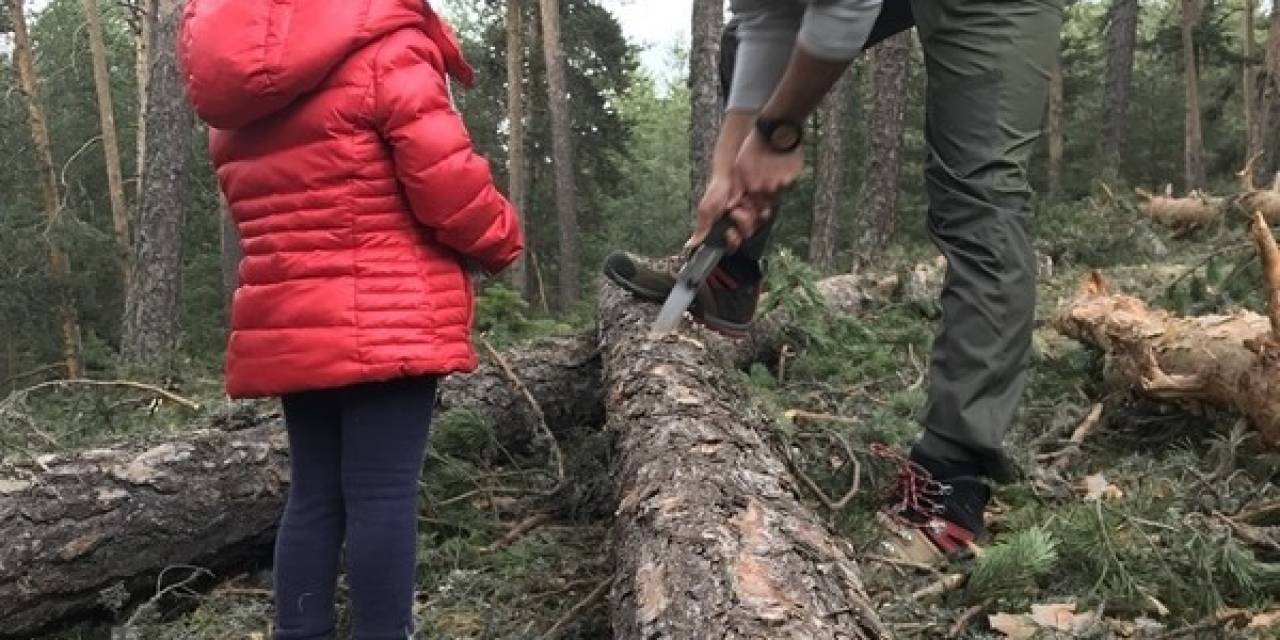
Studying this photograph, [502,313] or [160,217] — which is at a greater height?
[160,217]

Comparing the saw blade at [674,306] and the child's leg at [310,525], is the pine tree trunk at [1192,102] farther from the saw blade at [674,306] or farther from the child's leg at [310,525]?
the child's leg at [310,525]

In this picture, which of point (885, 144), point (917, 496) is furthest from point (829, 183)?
point (917, 496)

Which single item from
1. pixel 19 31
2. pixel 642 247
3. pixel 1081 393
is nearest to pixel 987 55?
pixel 1081 393

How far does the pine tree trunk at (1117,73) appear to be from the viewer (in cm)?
1877

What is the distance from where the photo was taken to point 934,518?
7.85ft

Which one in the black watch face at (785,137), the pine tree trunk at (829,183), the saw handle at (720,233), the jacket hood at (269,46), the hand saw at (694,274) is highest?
the jacket hood at (269,46)

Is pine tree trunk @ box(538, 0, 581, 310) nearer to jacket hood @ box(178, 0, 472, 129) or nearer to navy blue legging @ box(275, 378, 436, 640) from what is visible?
navy blue legging @ box(275, 378, 436, 640)

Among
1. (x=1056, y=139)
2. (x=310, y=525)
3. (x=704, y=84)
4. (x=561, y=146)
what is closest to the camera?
(x=310, y=525)

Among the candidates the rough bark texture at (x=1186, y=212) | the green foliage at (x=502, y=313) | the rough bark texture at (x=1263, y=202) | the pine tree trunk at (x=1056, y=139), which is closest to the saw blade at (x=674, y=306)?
the green foliage at (x=502, y=313)

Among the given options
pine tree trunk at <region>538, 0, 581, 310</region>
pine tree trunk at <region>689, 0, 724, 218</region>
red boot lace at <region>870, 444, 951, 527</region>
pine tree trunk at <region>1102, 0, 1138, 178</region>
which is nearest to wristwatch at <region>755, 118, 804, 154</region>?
red boot lace at <region>870, 444, 951, 527</region>

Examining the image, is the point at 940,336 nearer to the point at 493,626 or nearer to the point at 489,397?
the point at 493,626

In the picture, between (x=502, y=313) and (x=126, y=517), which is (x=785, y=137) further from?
(x=502, y=313)

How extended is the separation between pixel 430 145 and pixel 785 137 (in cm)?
92

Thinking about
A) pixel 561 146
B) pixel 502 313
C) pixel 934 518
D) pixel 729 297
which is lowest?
pixel 502 313
